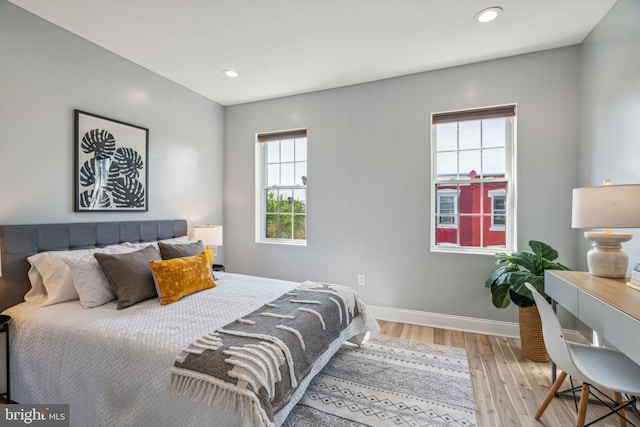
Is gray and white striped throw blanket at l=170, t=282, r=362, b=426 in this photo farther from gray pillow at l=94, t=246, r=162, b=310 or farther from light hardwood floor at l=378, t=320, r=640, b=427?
light hardwood floor at l=378, t=320, r=640, b=427

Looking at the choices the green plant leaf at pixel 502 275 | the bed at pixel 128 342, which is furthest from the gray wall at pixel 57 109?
the green plant leaf at pixel 502 275

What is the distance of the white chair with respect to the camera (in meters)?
1.36

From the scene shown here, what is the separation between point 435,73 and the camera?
3039mm

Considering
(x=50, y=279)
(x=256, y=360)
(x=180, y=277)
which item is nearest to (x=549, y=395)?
(x=256, y=360)

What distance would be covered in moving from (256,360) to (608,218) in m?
2.04

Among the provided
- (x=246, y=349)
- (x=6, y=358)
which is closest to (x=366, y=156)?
(x=246, y=349)

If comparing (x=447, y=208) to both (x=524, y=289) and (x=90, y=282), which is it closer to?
(x=524, y=289)

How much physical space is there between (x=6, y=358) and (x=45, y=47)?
2.20 meters

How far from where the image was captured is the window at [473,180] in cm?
289

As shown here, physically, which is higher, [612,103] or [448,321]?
[612,103]

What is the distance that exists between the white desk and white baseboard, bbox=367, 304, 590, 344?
99cm

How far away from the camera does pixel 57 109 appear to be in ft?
7.53

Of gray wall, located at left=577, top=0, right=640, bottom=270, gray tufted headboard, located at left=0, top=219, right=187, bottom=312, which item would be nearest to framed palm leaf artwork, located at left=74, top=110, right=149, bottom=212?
gray tufted headboard, located at left=0, top=219, right=187, bottom=312

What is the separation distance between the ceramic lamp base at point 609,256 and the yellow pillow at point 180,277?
107 inches
